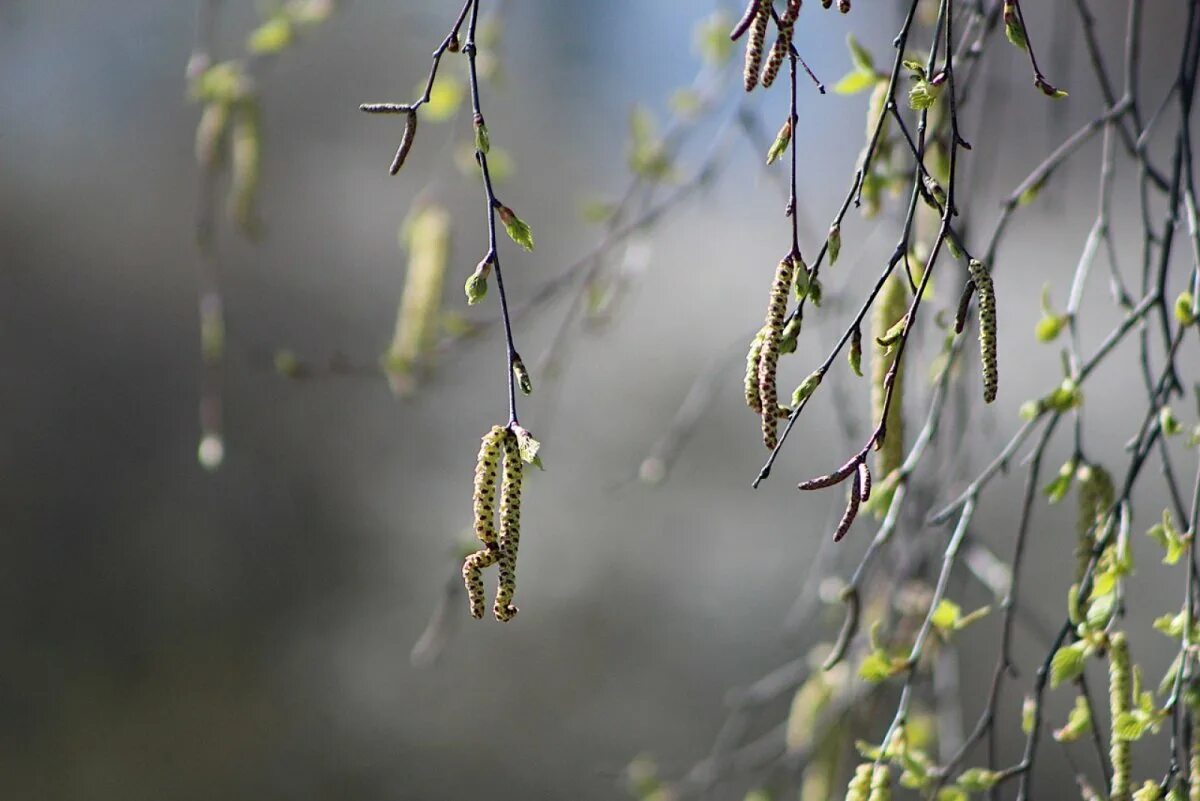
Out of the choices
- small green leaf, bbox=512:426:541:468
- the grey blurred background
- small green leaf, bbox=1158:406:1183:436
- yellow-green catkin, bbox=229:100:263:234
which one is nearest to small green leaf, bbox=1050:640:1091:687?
small green leaf, bbox=1158:406:1183:436

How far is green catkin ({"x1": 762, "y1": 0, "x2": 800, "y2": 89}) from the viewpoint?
43cm

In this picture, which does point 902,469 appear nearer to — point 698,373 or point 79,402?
point 698,373

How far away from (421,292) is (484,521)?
0.61 meters

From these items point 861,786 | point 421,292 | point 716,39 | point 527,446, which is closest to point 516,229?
point 527,446

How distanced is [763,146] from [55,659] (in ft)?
7.84

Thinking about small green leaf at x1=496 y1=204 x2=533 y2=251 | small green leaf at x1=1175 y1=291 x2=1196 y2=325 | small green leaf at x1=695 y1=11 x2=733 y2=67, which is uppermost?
small green leaf at x1=695 y1=11 x2=733 y2=67

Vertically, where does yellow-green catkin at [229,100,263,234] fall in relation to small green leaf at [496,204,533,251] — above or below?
above

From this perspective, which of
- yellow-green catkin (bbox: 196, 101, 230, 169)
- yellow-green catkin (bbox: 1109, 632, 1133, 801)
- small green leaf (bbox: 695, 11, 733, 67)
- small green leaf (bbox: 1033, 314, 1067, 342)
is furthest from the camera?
small green leaf (bbox: 695, 11, 733, 67)

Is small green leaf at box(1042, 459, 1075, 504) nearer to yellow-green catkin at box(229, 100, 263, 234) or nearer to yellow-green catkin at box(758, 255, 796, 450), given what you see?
yellow-green catkin at box(758, 255, 796, 450)

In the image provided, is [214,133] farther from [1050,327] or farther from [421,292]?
[1050,327]

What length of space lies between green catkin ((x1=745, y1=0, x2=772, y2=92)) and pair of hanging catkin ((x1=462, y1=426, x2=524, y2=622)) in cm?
15

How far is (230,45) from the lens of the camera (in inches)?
123

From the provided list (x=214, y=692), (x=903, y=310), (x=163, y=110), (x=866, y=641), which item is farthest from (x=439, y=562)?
(x=903, y=310)

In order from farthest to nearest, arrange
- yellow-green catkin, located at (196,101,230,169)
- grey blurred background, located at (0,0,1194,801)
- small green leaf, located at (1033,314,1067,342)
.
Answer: grey blurred background, located at (0,0,1194,801) → yellow-green catkin, located at (196,101,230,169) → small green leaf, located at (1033,314,1067,342)
